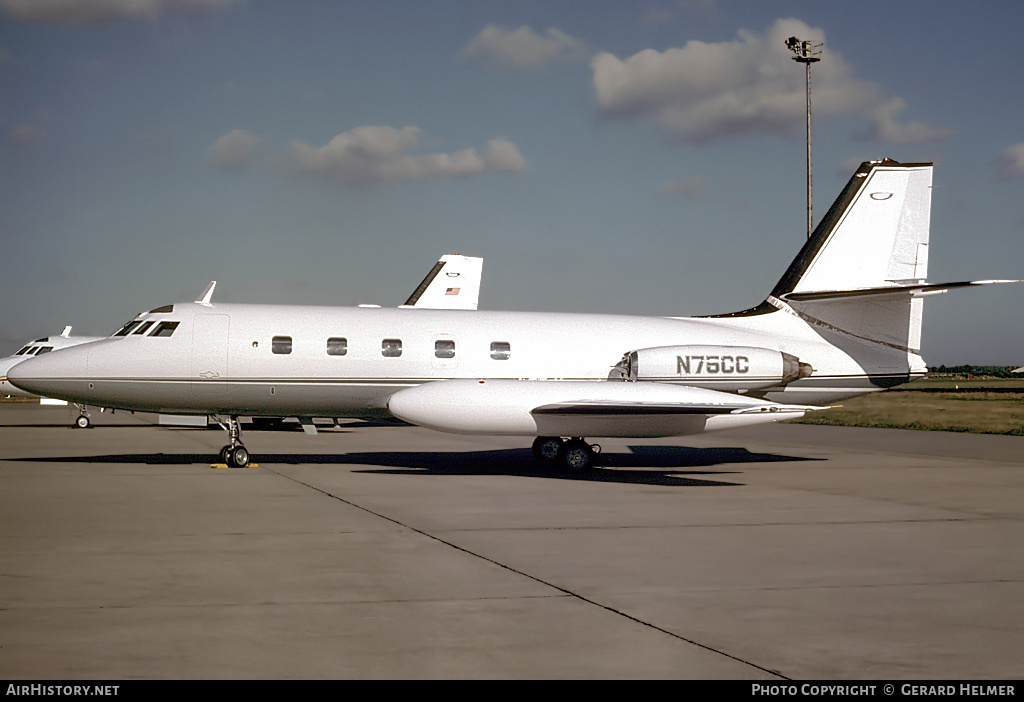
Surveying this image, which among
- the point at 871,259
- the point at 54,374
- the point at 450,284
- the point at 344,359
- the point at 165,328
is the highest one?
the point at 450,284

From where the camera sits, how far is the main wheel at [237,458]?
19.4 m

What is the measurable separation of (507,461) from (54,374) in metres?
9.01

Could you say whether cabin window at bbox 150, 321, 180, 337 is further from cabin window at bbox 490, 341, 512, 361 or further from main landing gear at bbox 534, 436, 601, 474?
main landing gear at bbox 534, 436, 601, 474

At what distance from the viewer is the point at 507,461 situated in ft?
72.7

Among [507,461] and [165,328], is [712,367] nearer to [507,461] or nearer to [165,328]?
[507,461]

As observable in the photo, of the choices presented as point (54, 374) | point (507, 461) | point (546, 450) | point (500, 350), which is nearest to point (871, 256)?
point (546, 450)

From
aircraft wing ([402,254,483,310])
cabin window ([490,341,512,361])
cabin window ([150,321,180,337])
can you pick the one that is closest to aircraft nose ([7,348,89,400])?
cabin window ([150,321,180,337])

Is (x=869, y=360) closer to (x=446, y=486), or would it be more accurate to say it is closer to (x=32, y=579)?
(x=446, y=486)

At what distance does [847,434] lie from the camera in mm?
32625

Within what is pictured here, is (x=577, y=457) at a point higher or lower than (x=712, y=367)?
lower

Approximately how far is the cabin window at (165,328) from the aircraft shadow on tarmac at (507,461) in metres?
2.81

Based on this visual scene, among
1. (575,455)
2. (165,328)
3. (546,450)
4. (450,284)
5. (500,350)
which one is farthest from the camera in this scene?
(450,284)

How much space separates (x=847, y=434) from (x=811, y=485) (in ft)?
54.6

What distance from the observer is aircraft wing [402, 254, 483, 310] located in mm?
37906
